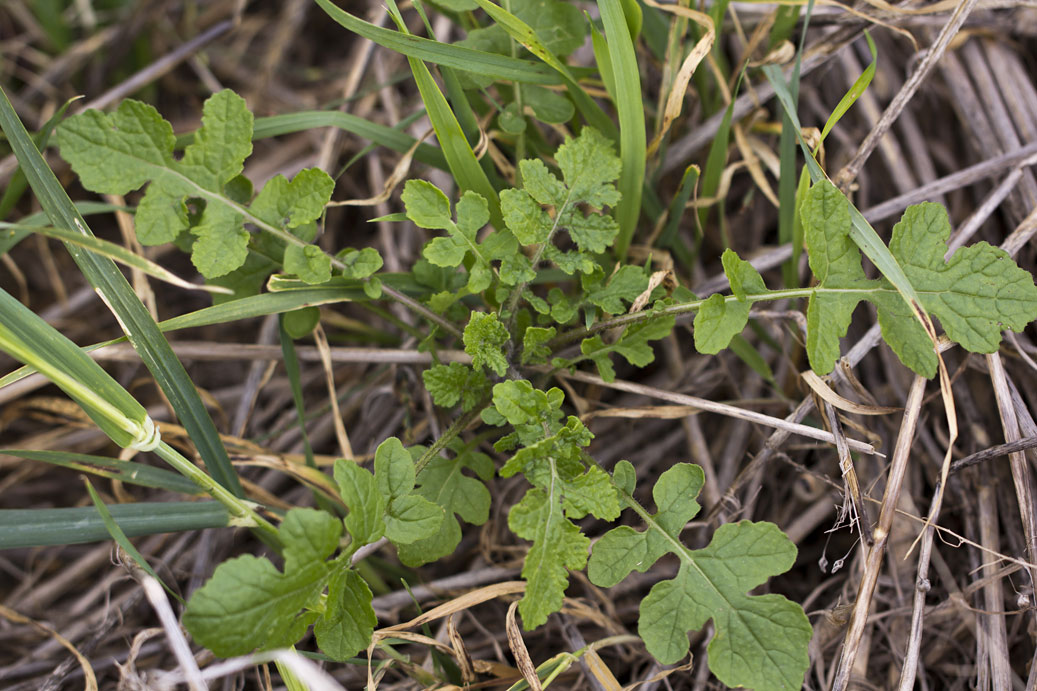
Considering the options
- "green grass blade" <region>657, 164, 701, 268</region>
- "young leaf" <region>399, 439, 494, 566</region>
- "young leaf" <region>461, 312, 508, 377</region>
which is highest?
"green grass blade" <region>657, 164, 701, 268</region>

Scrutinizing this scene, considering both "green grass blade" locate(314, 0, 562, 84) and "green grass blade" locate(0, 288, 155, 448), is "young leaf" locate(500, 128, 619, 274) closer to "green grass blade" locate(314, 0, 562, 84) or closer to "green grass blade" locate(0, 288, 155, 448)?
"green grass blade" locate(314, 0, 562, 84)

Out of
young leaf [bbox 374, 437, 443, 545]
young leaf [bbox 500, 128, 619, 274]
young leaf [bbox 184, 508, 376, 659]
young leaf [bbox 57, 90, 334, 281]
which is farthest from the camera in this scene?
young leaf [bbox 500, 128, 619, 274]

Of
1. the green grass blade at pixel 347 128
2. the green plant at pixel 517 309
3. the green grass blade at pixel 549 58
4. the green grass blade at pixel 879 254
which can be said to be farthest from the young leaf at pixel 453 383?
the green grass blade at pixel 879 254

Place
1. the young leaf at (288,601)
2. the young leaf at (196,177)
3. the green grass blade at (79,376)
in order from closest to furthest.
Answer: the young leaf at (288,601), the green grass blade at (79,376), the young leaf at (196,177)

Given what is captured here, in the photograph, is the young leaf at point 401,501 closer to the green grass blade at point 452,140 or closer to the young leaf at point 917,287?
the green grass blade at point 452,140

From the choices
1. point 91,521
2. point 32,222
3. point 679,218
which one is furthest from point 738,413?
point 32,222

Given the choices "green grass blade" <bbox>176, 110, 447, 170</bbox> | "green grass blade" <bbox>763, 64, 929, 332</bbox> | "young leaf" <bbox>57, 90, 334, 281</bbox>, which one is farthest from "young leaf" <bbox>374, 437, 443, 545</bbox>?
"green grass blade" <bbox>763, 64, 929, 332</bbox>

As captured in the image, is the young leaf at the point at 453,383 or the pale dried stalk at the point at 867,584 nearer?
the pale dried stalk at the point at 867,584
